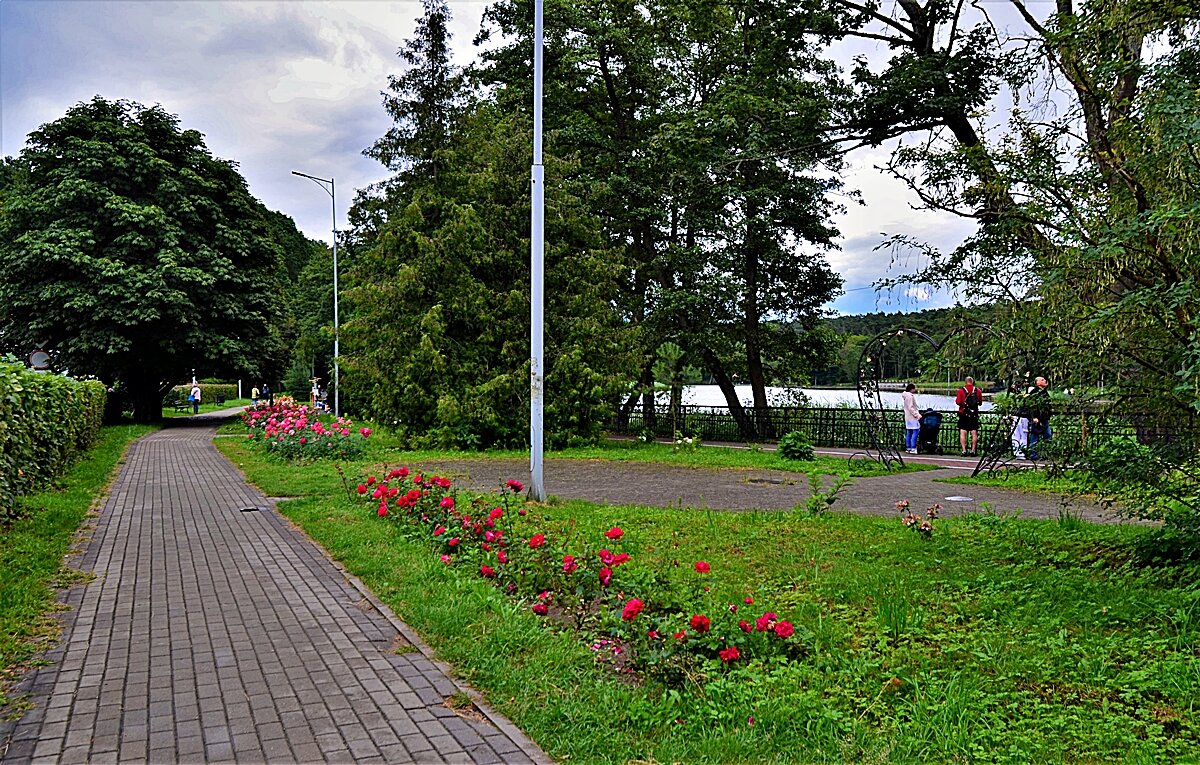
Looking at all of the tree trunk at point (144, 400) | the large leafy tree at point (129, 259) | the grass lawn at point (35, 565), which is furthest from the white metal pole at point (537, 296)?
the tree trunk at point (144, 400)

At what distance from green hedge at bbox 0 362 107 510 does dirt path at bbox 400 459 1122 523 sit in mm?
5578

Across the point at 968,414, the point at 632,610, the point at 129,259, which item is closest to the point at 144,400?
the point at 129,259

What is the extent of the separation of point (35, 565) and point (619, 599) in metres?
5.36

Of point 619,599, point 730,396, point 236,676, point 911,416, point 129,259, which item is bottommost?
point 236,676

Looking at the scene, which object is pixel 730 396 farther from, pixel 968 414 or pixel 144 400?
pixel 144 400

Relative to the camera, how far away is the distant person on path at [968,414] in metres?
17.4

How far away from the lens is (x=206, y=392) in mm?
67750

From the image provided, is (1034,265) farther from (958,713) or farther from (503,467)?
(503,467)

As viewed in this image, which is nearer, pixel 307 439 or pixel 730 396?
pixel 307 439

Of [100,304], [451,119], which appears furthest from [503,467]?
[100,304]

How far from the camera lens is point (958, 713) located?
379 cm

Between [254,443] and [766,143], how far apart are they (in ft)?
46.8

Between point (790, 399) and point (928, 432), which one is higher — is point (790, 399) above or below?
above

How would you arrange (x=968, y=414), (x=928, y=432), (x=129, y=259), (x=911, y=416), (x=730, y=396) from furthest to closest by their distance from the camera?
(x=129, y=259), (x=730, y=396), (x=928, y=432), (x=911, y=416), (x=968, y=414)
